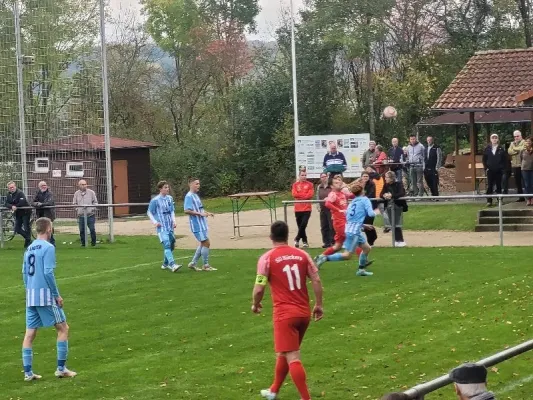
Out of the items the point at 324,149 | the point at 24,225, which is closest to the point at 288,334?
the point at 24,225

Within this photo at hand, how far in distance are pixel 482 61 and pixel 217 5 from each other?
35.0m

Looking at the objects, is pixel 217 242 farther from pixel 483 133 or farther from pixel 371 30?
pixel 371 30

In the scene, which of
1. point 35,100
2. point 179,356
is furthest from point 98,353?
point 35,100

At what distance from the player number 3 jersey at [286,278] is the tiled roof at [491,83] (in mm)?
22232

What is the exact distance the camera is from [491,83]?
113 feet

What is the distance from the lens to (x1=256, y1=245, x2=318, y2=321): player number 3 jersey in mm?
9781

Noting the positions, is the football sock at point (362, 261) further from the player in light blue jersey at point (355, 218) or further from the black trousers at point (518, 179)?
the black trousers at point (518, 179)

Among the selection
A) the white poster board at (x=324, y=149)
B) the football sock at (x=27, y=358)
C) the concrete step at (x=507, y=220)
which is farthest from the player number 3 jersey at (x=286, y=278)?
the white poster board at (x=324, y=149)

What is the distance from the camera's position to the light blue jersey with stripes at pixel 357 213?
60.8ft

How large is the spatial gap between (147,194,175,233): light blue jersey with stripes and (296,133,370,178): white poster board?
1690cm

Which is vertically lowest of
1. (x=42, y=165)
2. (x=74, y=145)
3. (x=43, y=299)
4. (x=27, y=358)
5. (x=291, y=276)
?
(x=27, y=358)

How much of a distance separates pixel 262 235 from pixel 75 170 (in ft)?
25.9

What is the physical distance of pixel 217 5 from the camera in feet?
226

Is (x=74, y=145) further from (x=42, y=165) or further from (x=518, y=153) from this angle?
(x=518, y=153)
